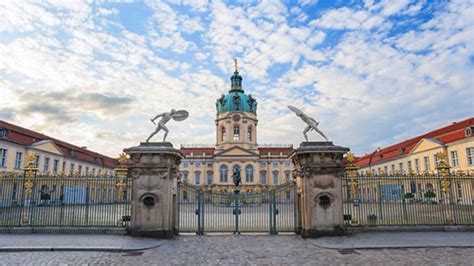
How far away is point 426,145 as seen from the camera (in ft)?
132

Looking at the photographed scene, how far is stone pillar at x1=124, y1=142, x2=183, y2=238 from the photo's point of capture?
1209 cm

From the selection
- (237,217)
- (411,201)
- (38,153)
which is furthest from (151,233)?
(38,153)

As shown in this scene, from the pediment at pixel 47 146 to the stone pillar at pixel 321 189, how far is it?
37827mm

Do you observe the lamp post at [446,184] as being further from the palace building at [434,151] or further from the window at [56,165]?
the window at [56,165]

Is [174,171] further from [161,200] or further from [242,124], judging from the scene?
[242,124]

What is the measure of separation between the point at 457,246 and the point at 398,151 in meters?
41.1

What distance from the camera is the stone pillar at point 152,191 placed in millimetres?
12094

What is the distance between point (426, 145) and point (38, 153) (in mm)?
48187

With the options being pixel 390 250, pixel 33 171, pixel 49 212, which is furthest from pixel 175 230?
pixel 390 250

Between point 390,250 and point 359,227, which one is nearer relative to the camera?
point 390,250

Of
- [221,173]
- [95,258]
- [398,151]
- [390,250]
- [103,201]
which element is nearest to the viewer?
[95,258]

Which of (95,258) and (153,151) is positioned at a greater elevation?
(153,151)

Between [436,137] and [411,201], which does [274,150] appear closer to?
[436,137]

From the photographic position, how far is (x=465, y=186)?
1384 centimetres
